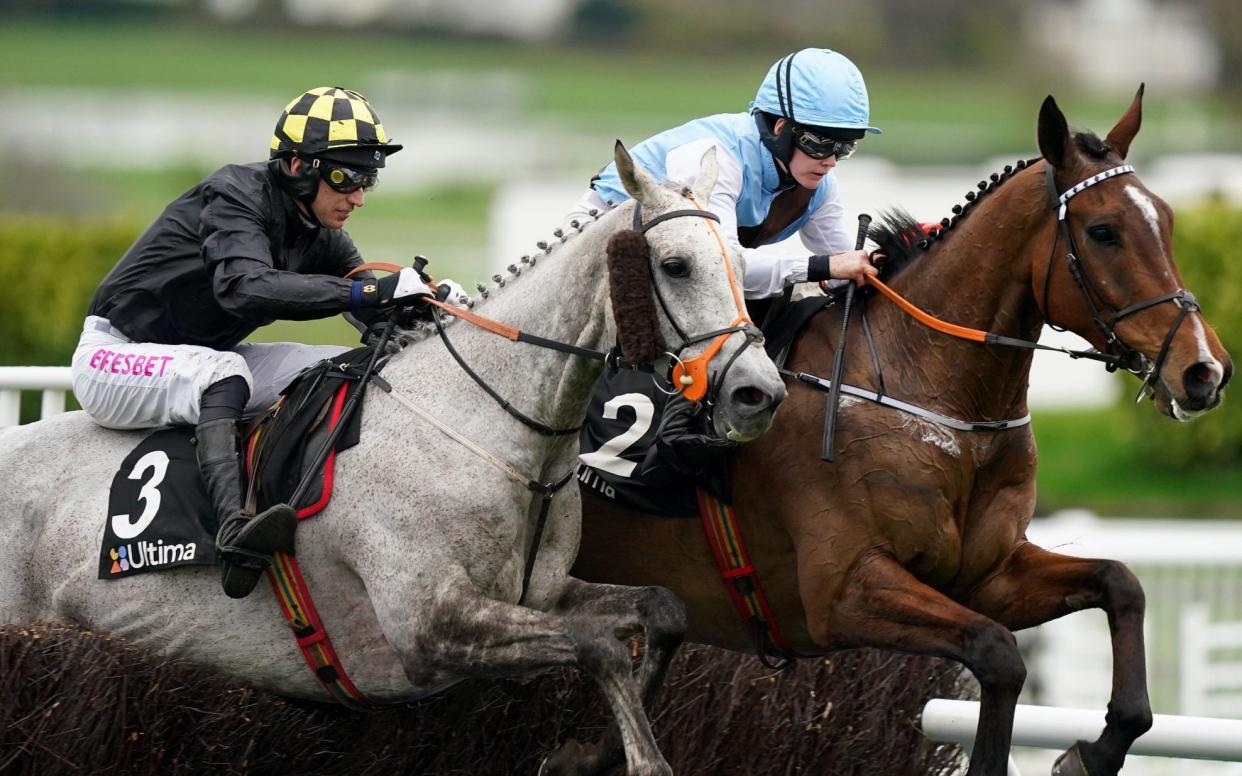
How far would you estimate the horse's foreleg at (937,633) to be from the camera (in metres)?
4.77

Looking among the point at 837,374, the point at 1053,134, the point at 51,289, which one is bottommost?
the point at 51,289

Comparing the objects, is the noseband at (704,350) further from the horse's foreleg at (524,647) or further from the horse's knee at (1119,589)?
the horse's knee at (1119,589)

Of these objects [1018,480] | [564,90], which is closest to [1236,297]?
[1018,480]

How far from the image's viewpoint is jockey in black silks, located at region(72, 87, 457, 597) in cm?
498

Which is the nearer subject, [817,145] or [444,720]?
[817,145]

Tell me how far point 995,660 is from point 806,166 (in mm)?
1616

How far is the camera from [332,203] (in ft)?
17.3

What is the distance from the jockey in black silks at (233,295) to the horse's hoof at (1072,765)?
2.20m

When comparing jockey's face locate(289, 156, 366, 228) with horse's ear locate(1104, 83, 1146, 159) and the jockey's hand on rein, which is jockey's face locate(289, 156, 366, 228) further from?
horse's ear locate(1104, 83, 1146, 159)

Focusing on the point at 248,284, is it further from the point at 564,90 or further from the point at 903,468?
the point at 564,90

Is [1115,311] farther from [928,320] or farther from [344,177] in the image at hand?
[344,177]

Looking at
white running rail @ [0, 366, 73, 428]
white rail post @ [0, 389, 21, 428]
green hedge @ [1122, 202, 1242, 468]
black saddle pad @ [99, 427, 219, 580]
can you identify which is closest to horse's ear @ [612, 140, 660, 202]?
black saddle pad @ [99, 427, 219, 580]

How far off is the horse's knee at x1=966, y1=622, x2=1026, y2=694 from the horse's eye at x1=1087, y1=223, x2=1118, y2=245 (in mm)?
1081

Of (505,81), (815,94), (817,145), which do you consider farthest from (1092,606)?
(505,81)
